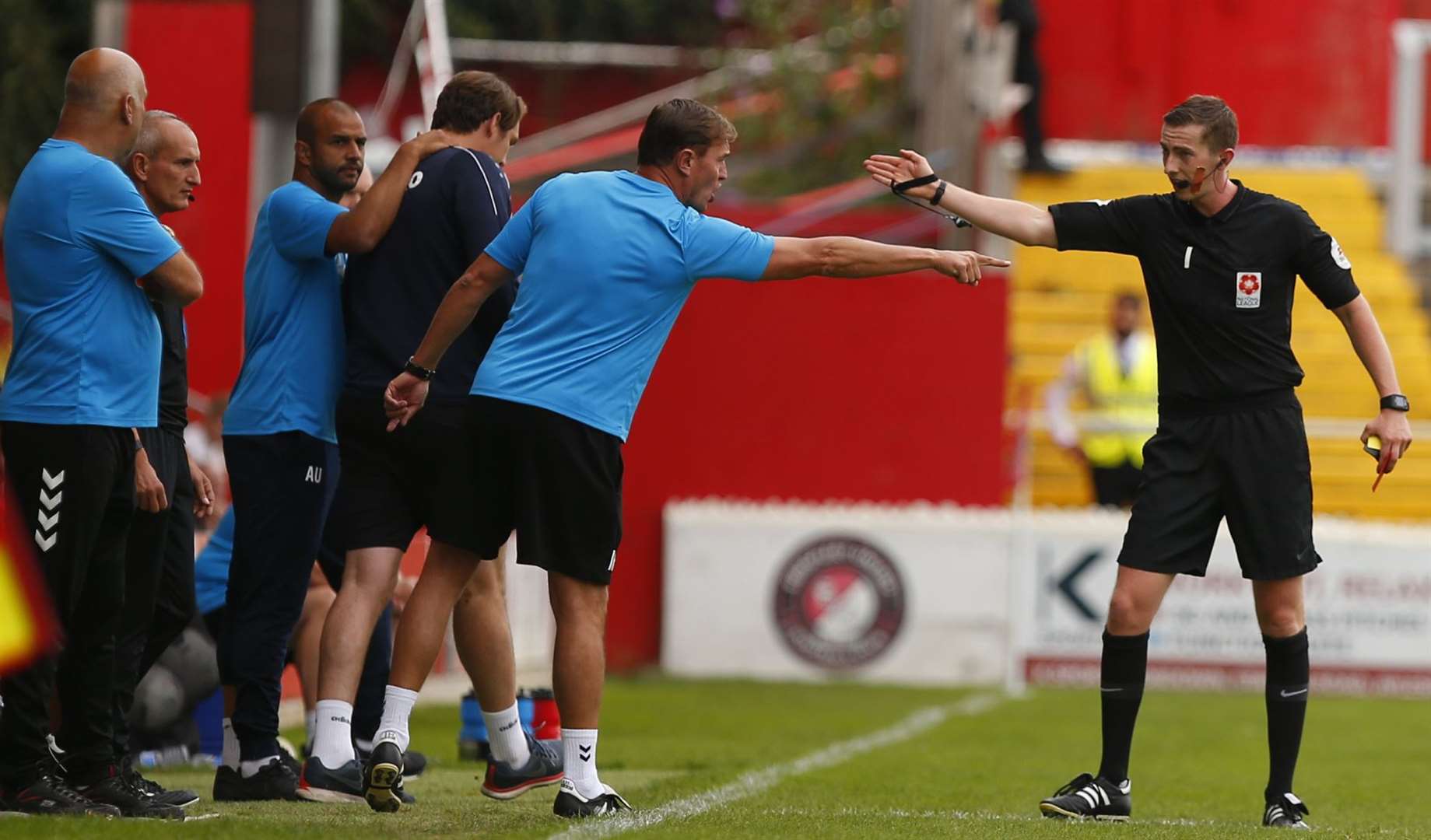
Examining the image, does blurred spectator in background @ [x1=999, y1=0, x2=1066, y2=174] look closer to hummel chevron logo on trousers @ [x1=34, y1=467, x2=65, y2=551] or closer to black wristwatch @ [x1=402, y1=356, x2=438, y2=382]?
black wristwatch @ [x1=402, y1=356, x2=438, y2=382]

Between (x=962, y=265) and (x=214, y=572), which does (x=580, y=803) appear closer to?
(x=962, y=265)

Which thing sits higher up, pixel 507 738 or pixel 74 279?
pixel 74 279

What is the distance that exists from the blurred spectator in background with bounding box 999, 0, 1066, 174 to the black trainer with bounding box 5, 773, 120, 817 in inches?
576

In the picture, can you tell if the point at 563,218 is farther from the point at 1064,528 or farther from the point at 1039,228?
the point at 1064,528

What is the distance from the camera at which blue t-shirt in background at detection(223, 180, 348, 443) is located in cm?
667

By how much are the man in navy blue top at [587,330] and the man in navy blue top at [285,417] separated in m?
0.63

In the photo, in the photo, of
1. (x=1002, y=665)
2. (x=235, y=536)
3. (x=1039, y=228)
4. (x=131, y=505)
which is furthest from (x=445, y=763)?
(x=1002, y=665)

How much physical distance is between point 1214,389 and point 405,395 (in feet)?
7.74

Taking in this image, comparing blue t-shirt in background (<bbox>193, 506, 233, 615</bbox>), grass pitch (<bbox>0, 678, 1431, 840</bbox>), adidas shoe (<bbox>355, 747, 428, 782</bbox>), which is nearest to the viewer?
grass pitch (<bbox>0, 678, 1431, 840</bbox>)

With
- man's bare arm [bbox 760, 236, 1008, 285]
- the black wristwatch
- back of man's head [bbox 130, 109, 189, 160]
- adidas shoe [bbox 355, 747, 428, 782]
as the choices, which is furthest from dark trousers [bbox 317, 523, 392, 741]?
man's bare arm [bbox 760, 236, 1008, 285]

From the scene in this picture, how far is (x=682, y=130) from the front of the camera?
6.16 meters

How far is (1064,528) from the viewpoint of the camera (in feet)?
47.3

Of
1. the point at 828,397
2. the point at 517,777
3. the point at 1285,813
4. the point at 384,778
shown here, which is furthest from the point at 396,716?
the point at 828,397

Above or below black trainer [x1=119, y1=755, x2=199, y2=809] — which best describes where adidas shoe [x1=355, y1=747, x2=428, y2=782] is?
below
